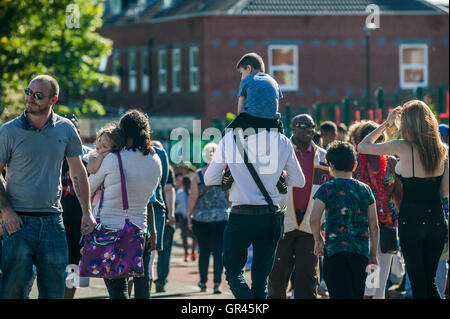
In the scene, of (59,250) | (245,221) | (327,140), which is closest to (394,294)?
(327,140)

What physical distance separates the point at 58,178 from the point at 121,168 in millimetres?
931

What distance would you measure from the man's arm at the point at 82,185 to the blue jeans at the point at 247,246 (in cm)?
103

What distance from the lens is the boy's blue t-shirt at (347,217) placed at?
764 cm

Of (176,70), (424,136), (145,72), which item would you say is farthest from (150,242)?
(145,72)

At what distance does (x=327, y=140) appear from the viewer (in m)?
11.2

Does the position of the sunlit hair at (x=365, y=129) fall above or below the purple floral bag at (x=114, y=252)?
above

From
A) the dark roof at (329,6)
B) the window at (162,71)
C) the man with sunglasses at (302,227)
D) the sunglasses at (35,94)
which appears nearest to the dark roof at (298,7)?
the dark roof at (329,6)

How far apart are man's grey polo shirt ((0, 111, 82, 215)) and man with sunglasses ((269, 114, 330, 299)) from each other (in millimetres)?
2708

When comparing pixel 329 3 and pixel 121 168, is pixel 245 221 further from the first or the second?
pixel 329 3

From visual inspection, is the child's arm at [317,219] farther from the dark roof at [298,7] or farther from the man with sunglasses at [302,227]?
the dark roof at [298,7]

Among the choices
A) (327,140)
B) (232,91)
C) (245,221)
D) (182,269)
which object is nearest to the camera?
(245,221)

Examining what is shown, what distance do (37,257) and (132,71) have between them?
137 feet

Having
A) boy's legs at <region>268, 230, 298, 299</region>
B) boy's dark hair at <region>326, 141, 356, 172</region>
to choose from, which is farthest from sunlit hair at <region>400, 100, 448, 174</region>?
boy's legs at <region>268, 230, 298, 299</region>

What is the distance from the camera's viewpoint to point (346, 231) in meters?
7.64
